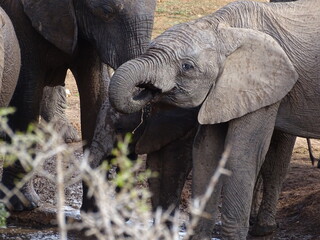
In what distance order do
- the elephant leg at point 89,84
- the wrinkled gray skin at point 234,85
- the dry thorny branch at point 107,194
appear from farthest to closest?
1. the elephant leg at point 89,84
2. the wrinkled gray skin at point 234,85
3. the dry thorny branch at point 107,194

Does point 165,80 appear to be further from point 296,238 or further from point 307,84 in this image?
point 296,238

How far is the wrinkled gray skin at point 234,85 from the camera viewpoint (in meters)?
5.32

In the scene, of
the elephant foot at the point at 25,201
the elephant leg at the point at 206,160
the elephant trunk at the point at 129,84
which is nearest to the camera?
the elephant trunk at the point at 129,84

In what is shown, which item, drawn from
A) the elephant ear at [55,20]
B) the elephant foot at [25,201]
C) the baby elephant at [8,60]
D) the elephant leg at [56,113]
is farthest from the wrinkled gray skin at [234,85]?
the elephant leg at [56,113]

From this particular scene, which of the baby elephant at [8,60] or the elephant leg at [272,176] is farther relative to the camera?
the elephant leg at [272,176]

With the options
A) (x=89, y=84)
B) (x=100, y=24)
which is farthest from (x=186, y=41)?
(x=89, y=84)

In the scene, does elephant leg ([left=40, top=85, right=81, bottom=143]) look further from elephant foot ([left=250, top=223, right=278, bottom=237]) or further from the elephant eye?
the elephant eye

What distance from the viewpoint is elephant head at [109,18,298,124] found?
5.32 m

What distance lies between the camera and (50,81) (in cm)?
725

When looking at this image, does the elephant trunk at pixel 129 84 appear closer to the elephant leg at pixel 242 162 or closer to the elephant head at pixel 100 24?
the elephant leg at pixel 242 162

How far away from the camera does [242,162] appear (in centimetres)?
539

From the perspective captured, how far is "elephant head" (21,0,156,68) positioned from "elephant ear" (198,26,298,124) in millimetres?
1169

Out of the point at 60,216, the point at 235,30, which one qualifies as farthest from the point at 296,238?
the point at 60,216

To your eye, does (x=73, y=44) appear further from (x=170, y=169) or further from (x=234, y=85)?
(x=234, y=85)
